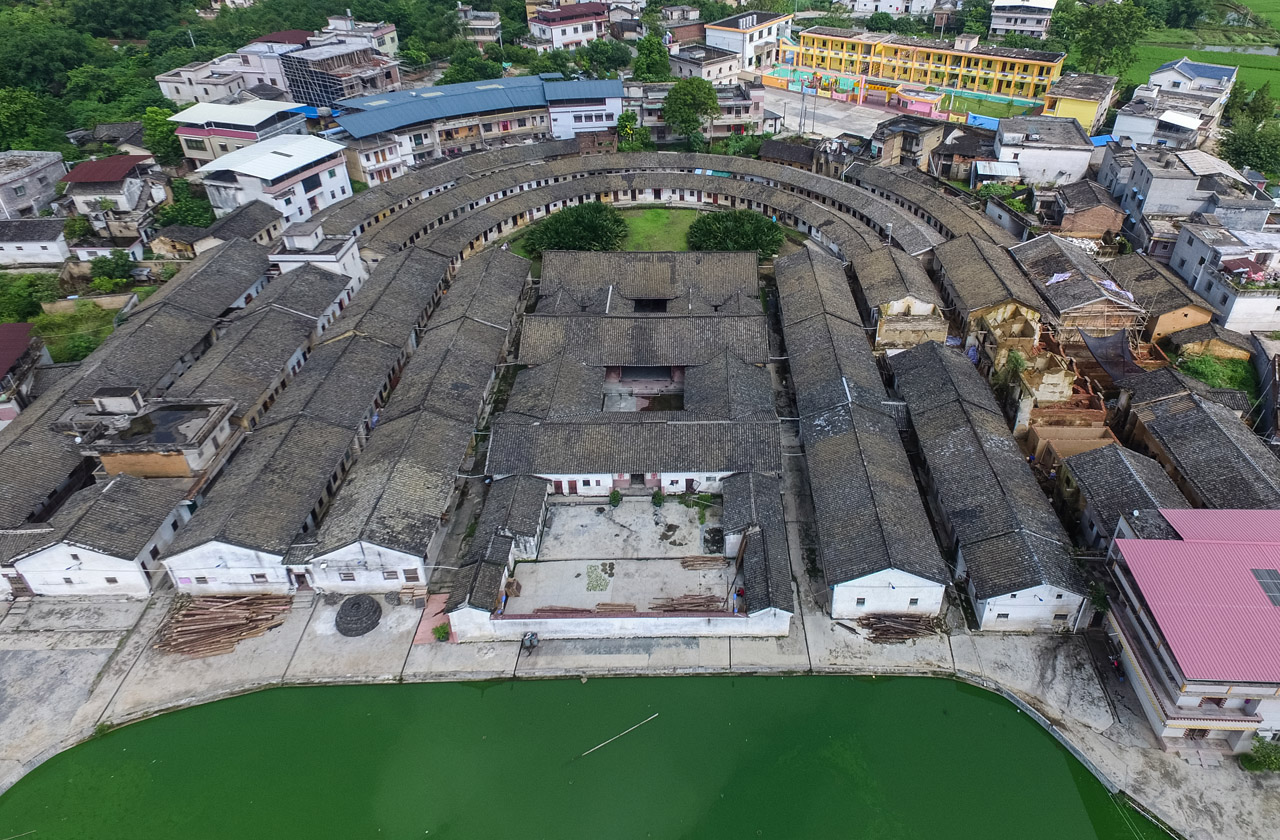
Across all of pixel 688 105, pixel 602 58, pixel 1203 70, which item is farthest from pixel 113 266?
pixel 1203 70

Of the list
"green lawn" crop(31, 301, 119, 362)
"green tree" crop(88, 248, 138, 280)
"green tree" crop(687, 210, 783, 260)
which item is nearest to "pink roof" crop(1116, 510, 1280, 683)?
"green tree" crop(687, 210, 783, 260)

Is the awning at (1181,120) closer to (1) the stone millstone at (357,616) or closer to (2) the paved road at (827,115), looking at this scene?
(2) the paved road at (827,115)

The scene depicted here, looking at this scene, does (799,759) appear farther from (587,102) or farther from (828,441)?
(587,102)

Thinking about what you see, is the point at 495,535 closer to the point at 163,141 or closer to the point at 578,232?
the point at 578,232

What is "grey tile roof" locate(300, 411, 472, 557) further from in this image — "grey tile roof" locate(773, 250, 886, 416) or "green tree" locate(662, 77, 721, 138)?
"green tree" locate(662, 77, 721, 138)

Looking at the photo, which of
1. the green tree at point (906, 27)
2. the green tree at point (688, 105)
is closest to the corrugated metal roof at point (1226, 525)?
the green tree at point (688, 105)
